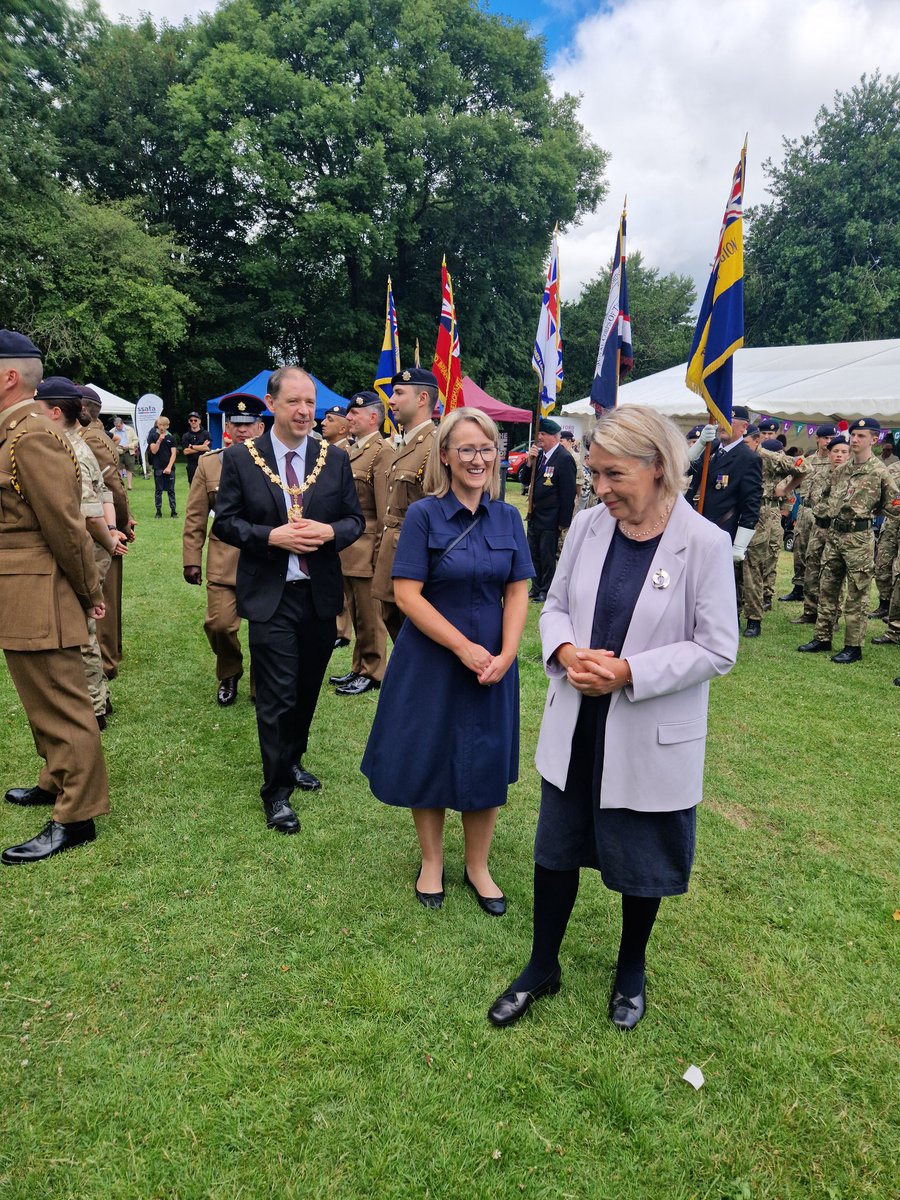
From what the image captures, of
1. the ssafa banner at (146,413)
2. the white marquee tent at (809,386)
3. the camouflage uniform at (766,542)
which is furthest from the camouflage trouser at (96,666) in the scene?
the ssafa banner at (146,413)

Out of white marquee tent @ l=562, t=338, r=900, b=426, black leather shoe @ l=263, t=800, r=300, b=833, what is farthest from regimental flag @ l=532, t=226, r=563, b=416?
white marquee tent @ l=562, t=338, r=900, b=426

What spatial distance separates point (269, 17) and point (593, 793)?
3523 centimetres

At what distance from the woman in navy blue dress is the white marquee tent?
37.5 ft

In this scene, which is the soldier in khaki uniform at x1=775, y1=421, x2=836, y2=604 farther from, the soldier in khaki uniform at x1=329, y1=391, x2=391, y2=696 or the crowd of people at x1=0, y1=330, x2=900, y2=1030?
the crowd of people at x1=0, y1=330, x2=900, y2=1030

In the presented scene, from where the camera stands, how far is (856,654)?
755 cm

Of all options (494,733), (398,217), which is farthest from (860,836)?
(398,217)

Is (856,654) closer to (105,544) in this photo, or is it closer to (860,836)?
(860,836)

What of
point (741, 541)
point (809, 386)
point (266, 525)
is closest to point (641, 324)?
point (809, 386)

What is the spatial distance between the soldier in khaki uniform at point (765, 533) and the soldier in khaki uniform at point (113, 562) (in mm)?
6363

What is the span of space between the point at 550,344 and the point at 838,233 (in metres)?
33.6

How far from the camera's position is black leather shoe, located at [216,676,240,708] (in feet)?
18.6

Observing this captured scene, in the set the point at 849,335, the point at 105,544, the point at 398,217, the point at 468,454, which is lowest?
the point at 105,544

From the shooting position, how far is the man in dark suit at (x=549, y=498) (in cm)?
956

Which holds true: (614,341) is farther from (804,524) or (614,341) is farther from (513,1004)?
(804,524)
